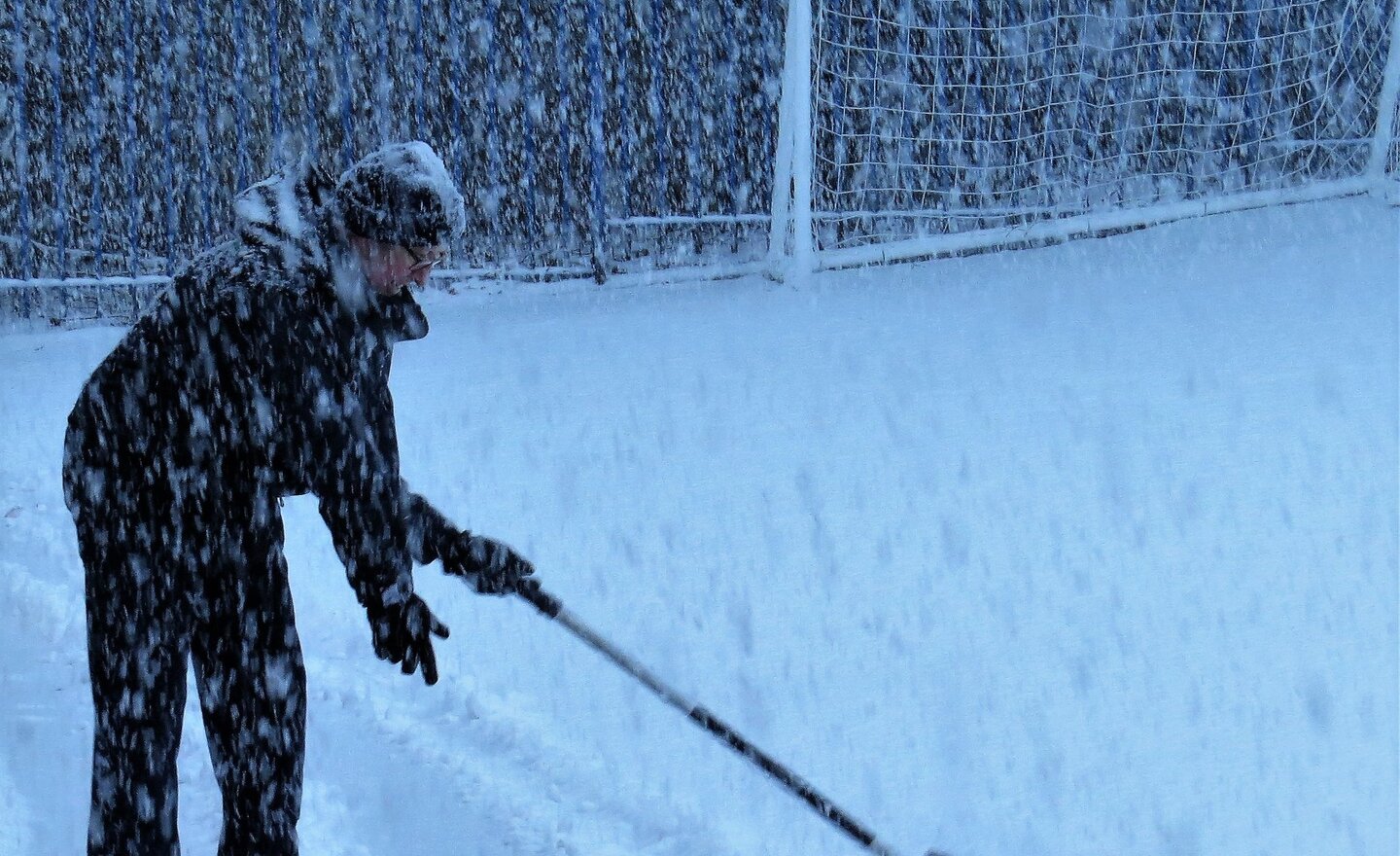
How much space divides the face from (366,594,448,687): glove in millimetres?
589

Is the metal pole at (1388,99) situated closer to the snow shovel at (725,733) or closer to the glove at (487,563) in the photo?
the snow shovel at (725,733)

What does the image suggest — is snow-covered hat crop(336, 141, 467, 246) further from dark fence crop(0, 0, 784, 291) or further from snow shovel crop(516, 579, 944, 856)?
dark fence crop(0, 0, 784, 291)

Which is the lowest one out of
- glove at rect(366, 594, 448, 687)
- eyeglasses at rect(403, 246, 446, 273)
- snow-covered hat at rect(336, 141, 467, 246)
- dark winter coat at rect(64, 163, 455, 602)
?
glove at rect(366, 594, 448, 687)

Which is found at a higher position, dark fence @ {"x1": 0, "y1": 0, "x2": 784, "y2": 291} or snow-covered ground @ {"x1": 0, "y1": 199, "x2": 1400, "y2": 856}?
dark fence @ {"x1": 0, "y1": 0, "x2": 784, "y2": 291}

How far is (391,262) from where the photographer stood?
2.33 metres

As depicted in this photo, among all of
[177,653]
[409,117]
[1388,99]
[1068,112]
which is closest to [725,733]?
[177,653]

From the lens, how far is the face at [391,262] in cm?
231

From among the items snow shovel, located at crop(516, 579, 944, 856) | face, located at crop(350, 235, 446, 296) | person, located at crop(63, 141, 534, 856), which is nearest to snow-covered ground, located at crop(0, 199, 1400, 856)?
snow shovel, located at crop(516, 579, 944, 856)

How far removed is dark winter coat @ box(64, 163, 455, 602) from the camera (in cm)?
224

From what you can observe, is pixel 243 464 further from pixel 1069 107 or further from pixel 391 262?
pixel 1069 107

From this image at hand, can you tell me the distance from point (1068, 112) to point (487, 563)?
592 cm

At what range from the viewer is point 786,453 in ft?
16.8

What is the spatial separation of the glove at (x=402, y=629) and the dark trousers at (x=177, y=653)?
0.66 feet

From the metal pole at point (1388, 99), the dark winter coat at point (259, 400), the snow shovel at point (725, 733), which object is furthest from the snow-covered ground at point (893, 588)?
the dark winter coat at point (259, 400)
